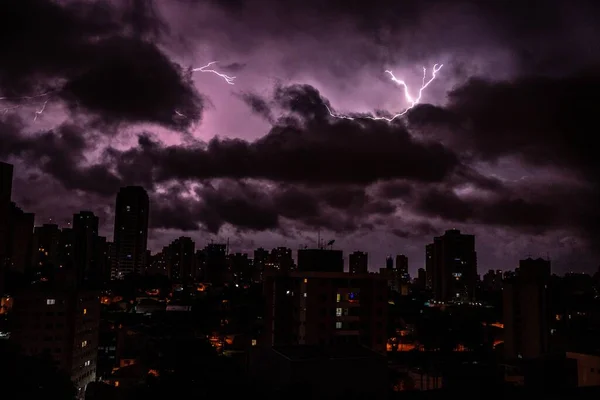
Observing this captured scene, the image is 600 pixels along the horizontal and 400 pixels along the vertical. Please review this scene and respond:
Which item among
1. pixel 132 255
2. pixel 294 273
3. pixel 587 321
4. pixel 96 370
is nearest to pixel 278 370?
pixel 294 273

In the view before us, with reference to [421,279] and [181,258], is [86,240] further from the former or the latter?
[421,279]

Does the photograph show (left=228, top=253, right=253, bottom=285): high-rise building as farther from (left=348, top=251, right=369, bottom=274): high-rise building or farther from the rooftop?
the rooftop

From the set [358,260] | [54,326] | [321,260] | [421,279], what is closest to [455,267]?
[358,260]

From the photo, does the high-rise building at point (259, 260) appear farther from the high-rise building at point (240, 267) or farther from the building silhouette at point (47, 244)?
the building silhouette at point (47, 244)

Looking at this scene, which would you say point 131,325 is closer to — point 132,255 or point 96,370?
point 96,370

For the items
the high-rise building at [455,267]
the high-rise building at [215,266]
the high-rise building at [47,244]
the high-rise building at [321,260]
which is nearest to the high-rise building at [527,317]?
the high-rise building at [321,260]

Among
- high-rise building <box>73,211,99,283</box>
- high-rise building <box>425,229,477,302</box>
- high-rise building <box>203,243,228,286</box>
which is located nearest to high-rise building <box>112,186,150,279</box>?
high-rise building <box>73,211,99,283</box>
